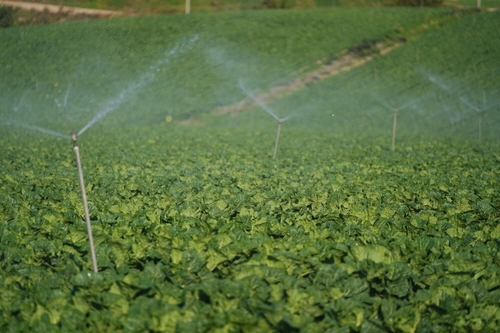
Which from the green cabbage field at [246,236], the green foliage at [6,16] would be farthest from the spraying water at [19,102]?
the green foliage at [6,16]

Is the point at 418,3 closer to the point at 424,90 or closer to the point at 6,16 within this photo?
the point at 424,90

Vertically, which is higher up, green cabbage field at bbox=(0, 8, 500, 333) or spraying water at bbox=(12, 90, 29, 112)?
green cabbage field at bbox=(0, 8, 500, 333)

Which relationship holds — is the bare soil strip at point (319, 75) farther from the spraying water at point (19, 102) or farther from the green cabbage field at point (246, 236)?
the green cabbage field at point (246, 236)

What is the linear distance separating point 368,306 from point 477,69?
1473 inches

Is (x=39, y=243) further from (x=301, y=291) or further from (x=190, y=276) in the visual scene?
(x=301, y=291)

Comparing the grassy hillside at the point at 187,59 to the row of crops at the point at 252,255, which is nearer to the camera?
the row of crops at the point at 252,255

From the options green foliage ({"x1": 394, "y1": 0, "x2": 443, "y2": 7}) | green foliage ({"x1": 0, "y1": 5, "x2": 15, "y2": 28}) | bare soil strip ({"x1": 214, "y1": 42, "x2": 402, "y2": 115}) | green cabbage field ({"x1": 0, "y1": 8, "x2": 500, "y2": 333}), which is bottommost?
bare soil strip ({"x1": 214, "y1": 42, "x2": 402, "y2": 115})

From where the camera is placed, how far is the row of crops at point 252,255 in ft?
12.6

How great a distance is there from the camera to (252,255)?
16.0 feet

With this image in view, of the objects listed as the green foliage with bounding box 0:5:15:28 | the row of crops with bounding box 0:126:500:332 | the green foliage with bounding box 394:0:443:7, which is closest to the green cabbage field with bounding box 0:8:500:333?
the row of crops with bounding box 0:126:500:332

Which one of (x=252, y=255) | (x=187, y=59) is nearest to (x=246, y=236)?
(x=252, y=255)

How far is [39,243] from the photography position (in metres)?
5.12

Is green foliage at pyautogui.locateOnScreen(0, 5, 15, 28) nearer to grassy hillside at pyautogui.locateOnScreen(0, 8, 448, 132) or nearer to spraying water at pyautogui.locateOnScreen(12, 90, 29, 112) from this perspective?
grassy hillside at pyautogui.locateOnScreen(0, 8, 448, 132)

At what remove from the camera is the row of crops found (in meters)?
3.84
